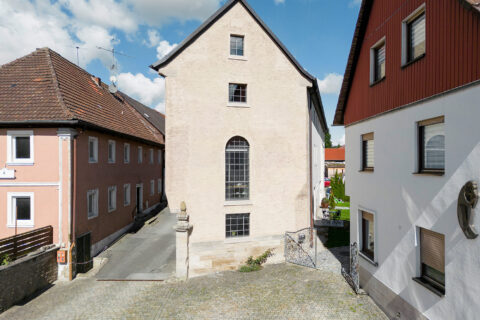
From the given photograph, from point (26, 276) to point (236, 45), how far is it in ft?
45.7

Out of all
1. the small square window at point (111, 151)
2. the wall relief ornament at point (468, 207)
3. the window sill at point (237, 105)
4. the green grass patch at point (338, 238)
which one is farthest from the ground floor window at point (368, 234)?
the small square window at point (111, 151)

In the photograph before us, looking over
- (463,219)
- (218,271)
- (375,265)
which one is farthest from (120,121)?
(463,219)

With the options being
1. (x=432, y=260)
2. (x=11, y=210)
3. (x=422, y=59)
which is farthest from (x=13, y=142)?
(x=432, y=260)

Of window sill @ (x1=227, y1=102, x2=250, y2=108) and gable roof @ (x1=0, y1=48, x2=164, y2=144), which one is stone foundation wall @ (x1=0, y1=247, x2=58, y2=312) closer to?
gable roof @ (x1=0, y1=48, x2=164, y2=144)

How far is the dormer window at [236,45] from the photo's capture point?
14.2m

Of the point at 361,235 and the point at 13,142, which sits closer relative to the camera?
the point at 361,235

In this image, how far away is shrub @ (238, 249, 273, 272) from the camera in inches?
538

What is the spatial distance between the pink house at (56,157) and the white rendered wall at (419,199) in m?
13.3

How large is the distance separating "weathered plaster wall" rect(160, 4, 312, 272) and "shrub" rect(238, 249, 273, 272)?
774mm

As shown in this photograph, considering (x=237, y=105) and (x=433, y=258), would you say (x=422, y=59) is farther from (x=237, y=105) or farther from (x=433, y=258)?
(x=237, y=105)

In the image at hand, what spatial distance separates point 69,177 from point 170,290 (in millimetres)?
7357

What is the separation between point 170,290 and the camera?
12023mm

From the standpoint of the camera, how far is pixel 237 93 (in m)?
14.3

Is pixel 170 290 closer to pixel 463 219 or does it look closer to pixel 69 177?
pixel 69 177
